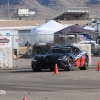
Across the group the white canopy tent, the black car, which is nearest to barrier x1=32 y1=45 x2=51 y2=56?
the white canopy tent

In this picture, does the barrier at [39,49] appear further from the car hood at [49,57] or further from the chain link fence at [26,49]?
the car hood at [49,57]

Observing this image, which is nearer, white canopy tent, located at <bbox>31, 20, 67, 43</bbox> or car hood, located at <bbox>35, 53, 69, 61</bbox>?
car hood, located at <bbox>35, 53, 69, 61</bbox>

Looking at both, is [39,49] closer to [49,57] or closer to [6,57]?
[6,57]

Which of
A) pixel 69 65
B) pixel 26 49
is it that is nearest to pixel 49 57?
pixel 69 65

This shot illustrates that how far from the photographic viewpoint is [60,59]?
25.8 metres

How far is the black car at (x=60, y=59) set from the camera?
1017 inches

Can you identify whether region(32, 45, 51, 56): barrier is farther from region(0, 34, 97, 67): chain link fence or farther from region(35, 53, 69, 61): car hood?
region(35, 53, 69, 61): car hood

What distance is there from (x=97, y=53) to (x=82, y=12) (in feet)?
221

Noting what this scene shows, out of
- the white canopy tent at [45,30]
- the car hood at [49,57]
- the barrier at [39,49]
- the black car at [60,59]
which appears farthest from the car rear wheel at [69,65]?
the white canopy tent at [45,30]

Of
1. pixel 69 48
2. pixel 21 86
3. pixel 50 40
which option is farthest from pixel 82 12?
pixel 21 86

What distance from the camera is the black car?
25.8 metres

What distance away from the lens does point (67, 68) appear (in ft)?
86.5
